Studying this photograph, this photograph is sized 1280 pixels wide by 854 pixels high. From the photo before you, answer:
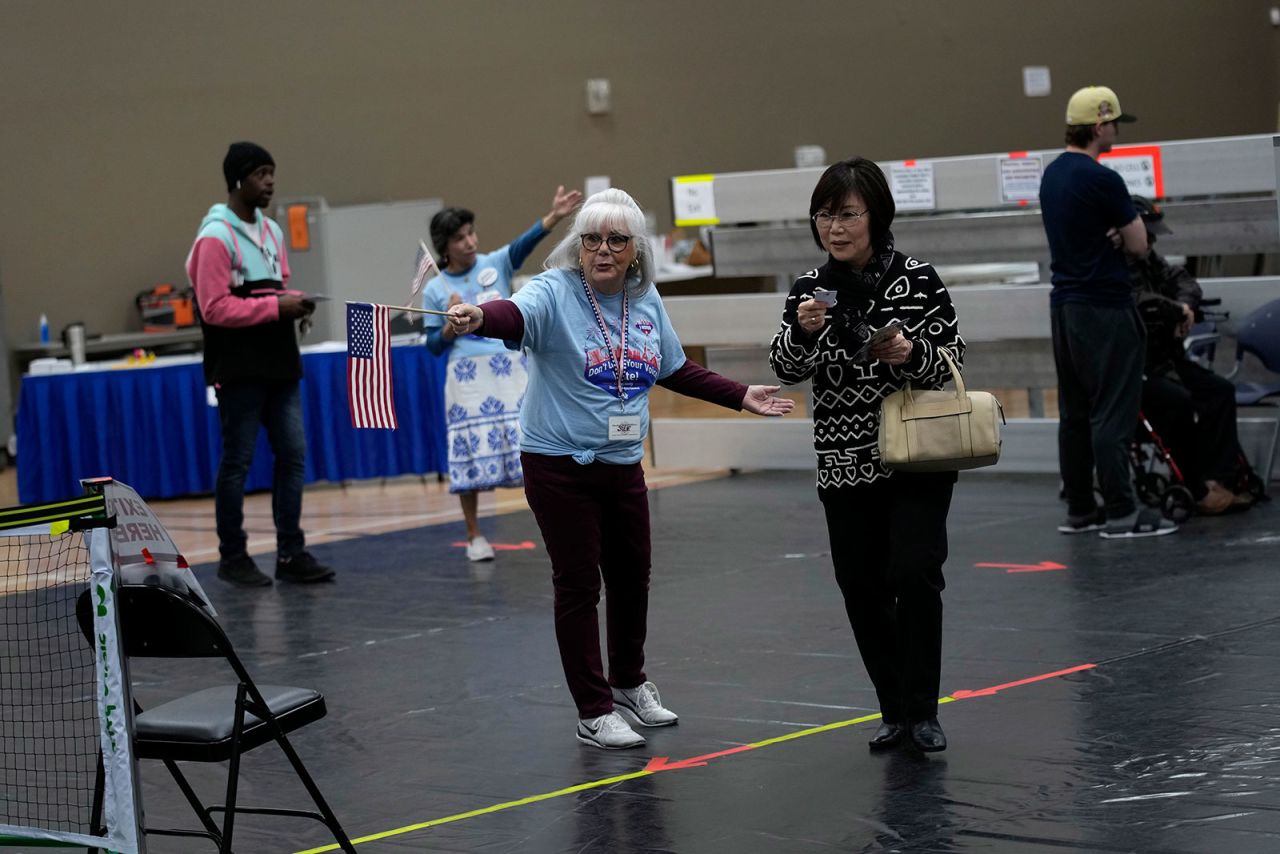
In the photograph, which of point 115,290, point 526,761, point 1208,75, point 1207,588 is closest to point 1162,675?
point 1207,588

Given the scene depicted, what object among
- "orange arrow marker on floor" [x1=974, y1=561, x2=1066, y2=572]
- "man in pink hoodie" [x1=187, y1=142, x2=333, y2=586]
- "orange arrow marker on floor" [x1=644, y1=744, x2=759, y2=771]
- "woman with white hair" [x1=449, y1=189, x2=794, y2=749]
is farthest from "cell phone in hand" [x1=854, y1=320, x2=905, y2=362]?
"man in pink hoodie" [x1=187, y1=142, x2=333, y2=586]

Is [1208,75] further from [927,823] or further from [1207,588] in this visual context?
[927,823]

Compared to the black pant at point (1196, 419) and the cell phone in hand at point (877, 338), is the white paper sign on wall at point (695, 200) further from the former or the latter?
the cell phone in hand at point (877, 338)

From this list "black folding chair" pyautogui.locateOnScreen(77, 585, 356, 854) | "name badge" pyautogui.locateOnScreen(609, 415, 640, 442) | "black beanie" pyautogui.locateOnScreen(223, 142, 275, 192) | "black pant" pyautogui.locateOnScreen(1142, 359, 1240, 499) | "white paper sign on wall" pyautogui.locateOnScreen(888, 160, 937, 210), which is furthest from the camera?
"white paper sign on wall" pyautogui.locateOnScreen(888, 160, 937, 210)

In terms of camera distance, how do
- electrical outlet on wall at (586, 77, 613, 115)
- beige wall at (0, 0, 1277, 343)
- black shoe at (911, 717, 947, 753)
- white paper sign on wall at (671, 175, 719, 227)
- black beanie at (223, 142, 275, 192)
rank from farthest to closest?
electrical outlet on wall at (586, 77, 613, 115)
beige wall at (0, 0, 1277, 343)
white paper sign on wall at (671, 175, 719, 227)
black beanie at (223, 142, 275, 192)
black shoe at (911, 717, 947, 753)

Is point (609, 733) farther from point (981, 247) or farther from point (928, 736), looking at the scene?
point (981, 247)

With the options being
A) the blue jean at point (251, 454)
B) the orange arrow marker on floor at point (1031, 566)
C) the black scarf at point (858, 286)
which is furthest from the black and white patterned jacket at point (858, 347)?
the blue jean at point (251, 454)

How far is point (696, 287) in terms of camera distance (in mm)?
15547

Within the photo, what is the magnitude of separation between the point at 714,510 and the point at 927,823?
→ 17.0ft

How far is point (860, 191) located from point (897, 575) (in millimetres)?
888

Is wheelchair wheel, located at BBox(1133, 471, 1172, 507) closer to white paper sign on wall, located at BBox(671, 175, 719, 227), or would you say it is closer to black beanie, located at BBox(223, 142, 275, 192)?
white paper sign on wall, located at BBox(671, 175, 719, 227)

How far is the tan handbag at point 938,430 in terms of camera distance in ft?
13.2

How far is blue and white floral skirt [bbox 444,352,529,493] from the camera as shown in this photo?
7664 millimetres

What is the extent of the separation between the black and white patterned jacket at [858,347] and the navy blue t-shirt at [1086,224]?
2856 millimetres
